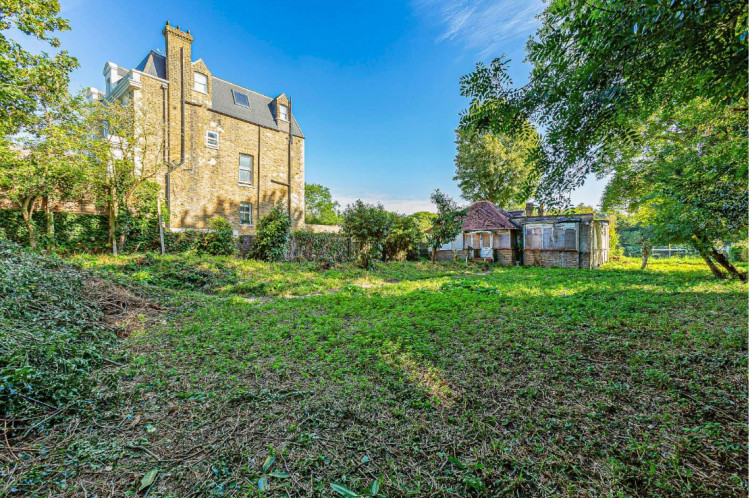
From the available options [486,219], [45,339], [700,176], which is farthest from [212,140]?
[700,176]

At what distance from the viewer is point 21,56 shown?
7.00 metres

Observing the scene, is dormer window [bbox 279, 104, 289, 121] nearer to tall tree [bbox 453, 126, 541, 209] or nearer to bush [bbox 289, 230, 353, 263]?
bush [bbox 289, 230, 353, 263]

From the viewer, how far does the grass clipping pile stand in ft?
6.88

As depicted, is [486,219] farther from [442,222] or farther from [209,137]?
[209,137]

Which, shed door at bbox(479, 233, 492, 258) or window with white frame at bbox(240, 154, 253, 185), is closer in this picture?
window with white frame at bbox(240, 154, 253, 185)

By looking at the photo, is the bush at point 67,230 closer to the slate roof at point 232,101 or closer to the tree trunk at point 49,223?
the tree trunk at point 49,223

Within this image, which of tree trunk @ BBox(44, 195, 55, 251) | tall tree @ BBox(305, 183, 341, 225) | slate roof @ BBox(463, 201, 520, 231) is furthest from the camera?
tall tree @ BBox(305, 183, 341, 225)

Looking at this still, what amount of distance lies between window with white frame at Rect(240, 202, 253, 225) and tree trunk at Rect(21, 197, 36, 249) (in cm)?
798

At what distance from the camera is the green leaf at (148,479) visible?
1.64m

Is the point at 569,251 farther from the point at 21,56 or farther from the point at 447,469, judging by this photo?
the point at 21,56

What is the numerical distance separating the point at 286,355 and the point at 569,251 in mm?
16598

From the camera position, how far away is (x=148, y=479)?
168cm

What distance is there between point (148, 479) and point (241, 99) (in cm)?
1982

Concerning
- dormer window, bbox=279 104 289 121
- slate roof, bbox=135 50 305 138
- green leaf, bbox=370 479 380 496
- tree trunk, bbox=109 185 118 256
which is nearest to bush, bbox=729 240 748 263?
green leaf, bbox=370 479 380 496
